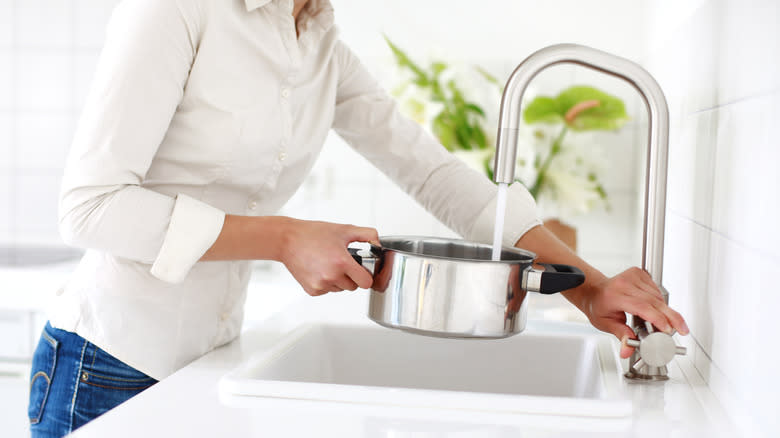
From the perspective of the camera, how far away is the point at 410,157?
3.71 feet

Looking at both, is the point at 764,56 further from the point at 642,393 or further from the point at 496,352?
the point at 496,352

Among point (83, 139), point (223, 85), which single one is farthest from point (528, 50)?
point (83, 139)

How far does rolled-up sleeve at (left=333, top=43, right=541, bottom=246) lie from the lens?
42.0 inches

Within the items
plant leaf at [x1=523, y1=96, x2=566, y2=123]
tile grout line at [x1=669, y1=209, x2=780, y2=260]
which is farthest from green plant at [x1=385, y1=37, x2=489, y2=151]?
tile grout line at [x1=669, y1=209, x2=780, y2=260]

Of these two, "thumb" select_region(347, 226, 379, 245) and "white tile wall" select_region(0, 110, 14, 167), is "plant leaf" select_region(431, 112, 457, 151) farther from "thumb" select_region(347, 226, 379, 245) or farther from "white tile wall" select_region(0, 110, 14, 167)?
"white tile wall" select_region(0, 110, 14, 167)

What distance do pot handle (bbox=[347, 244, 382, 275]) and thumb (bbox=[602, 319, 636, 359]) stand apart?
0.28 m

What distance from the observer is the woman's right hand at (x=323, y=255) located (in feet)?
2.46

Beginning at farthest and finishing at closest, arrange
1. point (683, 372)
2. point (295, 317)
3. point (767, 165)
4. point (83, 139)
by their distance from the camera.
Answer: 1. point (295, 317)
2. point (683, 372)
3. point (83, 139)
4. point (767, 165)

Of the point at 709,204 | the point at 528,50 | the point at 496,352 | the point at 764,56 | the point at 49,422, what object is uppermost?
the point at 528,50

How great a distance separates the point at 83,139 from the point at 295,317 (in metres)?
0.47

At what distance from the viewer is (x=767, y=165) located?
63 cm

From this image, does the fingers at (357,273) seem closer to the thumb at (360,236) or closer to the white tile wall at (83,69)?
the thumb at (360,236)

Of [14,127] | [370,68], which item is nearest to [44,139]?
[14,127]

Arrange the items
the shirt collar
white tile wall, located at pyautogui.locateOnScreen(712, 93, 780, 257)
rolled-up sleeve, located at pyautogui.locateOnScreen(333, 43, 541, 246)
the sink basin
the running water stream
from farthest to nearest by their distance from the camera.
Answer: rolled-up sleeve, located at pyautogui.locateOnScreen(333, 43, 541, 246)
the sink basin
the shirt collar
the running water stream
white tile wall, located at pyautogui.locateOnScreen(712, 93, 780, 257)
